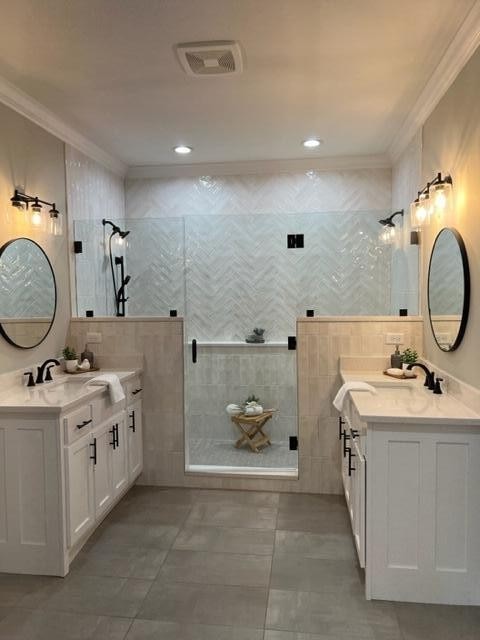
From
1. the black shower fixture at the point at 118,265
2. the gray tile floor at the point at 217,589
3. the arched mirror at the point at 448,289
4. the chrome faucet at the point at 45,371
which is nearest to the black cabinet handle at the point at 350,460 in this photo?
the gray tile floor at the point at 217,589

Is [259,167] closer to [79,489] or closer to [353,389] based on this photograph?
[353,389]

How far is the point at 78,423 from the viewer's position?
105 inches

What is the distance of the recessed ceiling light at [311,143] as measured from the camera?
3.93 meters

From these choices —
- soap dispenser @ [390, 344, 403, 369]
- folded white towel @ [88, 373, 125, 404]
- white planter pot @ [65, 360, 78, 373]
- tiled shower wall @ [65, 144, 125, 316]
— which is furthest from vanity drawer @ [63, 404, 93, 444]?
soap dispenser @ [390, 344, 403, 369]

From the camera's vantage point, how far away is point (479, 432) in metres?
2.18

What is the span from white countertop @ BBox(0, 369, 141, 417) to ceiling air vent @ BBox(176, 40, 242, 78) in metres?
1.92

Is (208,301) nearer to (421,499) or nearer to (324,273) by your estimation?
(324,273)

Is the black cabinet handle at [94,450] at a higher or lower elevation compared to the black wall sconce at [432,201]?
lower

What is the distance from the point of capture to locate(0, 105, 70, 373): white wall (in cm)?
291

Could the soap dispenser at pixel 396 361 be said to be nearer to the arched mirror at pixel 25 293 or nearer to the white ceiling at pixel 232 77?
the white ceiling at pixel 232 77

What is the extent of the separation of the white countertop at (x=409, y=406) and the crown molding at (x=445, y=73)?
1.75m

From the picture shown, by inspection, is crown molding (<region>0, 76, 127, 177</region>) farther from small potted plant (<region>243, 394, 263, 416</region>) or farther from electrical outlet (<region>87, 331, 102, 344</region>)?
small potted plant (<region>243, 394, 263, 416</region>)

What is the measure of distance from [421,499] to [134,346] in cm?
237

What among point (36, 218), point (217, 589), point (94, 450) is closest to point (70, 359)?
point (94, 450)
